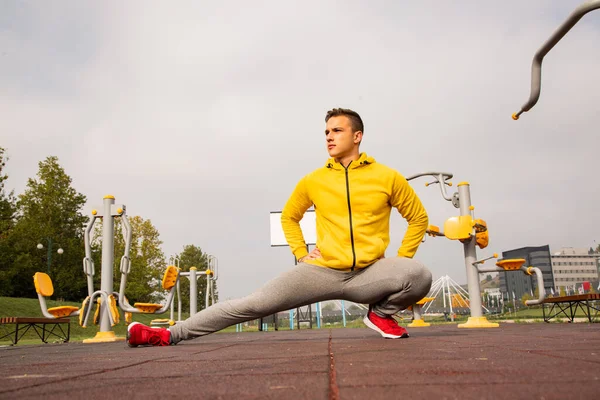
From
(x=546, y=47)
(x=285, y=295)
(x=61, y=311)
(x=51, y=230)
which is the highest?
(x=51, y=230)

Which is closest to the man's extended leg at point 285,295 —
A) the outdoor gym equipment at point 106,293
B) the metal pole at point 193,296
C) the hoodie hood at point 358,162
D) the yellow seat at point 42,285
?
the hoodie hood at point 358,162

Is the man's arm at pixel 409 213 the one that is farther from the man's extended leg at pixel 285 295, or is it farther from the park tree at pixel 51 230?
the park tree at pixel 51 230

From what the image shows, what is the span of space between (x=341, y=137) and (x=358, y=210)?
0.54 m

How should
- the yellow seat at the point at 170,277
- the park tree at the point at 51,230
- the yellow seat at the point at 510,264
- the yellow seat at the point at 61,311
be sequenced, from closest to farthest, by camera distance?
1. the yellow seat at the point at 510,264
2. the yellow seat at the point at 61,311
3. the yellow seat at the point at 170,277
4. the park tree at the point at 51,230

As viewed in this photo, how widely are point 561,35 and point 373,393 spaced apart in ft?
5.60

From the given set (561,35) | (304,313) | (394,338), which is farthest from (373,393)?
(304,313)

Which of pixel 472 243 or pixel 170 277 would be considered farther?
pixel 170 277

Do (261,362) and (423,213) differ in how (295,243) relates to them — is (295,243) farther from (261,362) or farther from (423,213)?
(261,362)

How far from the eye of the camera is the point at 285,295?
10.1 ft

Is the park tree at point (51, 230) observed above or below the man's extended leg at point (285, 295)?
above

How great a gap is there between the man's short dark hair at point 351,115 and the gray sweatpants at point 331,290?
3.08 ft

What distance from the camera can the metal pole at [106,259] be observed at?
249 inches

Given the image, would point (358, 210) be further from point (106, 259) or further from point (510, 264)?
point (106, 259)

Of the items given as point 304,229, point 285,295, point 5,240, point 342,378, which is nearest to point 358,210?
point 285,295
